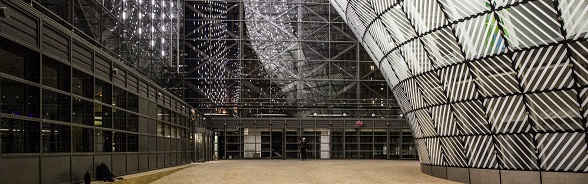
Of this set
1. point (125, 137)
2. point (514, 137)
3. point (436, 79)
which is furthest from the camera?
point (125, 137)

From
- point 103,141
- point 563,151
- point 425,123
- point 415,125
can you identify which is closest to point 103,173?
point 103,141

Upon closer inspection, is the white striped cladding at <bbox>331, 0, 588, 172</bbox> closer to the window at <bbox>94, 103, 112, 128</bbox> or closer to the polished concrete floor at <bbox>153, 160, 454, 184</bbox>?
the polished concrete floor at <bbox>153, 160, 454, 184</bbox>

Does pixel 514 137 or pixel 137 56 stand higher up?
pixel 137 56

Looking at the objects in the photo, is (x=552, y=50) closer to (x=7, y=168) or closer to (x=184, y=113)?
(x=7, y=168)

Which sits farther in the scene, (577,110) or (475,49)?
(475,49)

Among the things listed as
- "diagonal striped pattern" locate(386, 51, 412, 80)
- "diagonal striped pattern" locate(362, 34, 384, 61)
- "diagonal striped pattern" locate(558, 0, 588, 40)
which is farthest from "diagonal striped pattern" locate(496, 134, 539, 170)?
"diagonal striped pattern" locate(362, 34, 384, 61)

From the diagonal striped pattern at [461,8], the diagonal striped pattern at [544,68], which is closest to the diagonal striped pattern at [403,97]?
the diagonal striped pattern at [461,8]

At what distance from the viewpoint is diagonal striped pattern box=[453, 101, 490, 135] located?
18.5 meters

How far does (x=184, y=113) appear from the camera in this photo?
3994cm

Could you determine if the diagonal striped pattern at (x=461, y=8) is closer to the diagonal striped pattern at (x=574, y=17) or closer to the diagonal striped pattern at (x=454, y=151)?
the diagonal striped pattern at (x=574, y=17)

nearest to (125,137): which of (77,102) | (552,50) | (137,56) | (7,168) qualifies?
(77,102)

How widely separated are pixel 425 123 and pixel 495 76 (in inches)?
275

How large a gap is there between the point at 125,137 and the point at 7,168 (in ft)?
35.9

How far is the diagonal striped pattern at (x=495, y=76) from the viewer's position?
16.5 meters
